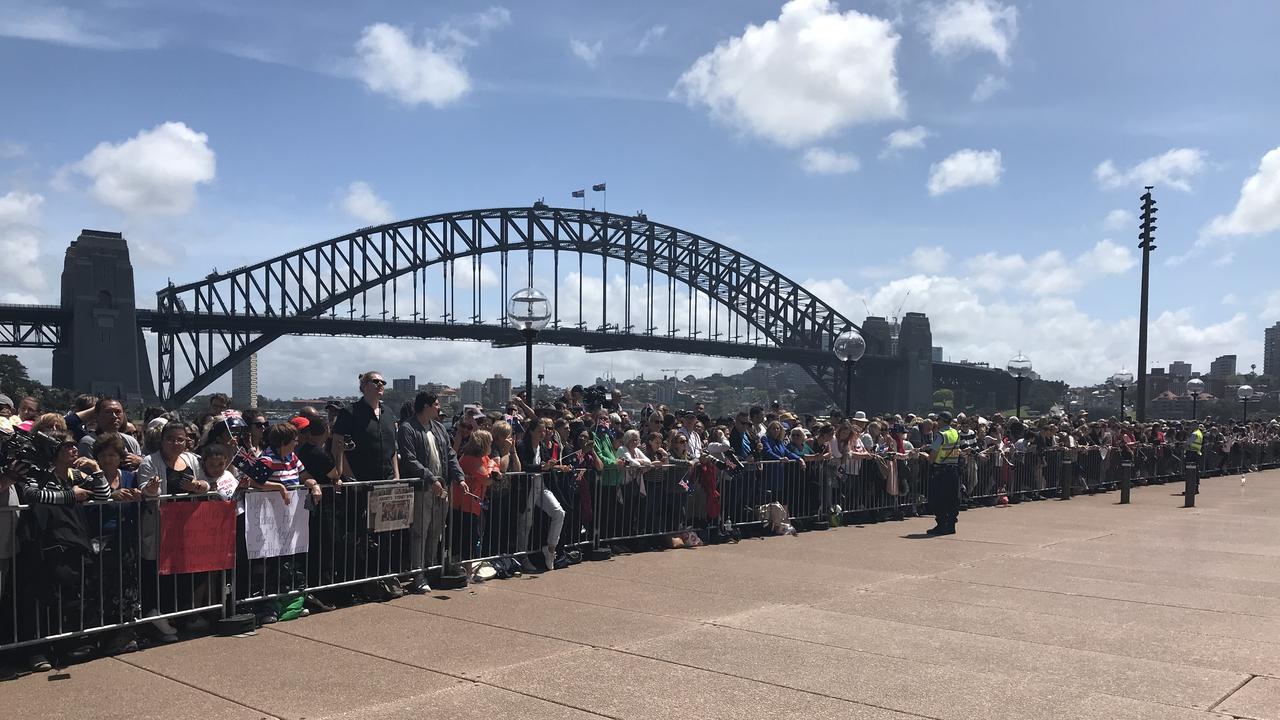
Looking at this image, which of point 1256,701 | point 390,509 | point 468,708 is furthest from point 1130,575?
point 468,708

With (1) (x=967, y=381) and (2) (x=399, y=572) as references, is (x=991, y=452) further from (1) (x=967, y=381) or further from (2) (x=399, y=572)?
(1) (x=967, y=381)

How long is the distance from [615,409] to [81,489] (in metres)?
8.48

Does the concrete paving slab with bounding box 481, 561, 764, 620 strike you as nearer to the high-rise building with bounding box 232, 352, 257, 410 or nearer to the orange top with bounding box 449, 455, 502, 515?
the orange top with bounding box 449, 455, 502, 515

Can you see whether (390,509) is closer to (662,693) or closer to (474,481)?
(474,481)

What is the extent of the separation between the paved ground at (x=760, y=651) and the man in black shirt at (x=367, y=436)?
1.10 metres

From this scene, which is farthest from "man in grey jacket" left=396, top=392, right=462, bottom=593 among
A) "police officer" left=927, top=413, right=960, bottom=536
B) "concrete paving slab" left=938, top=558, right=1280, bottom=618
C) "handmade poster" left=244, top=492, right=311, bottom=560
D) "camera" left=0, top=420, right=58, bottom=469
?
"police officer" left=927, top=413, right=960, bottom=536

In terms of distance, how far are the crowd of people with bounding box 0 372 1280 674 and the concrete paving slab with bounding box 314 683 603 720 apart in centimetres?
227

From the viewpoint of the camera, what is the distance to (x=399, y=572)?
27.5 feet

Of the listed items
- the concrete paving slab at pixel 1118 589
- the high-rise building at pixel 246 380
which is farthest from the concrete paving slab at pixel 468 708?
the high-rise building at pixel 246 380

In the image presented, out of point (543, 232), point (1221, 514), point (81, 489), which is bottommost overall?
point (1221, 514)

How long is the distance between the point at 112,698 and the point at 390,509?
2.98m

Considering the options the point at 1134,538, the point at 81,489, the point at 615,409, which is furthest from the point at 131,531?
the point at 1134,538

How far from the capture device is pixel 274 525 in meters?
7.41

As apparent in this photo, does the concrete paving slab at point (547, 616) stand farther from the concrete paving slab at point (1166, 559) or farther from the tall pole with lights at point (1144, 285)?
the tall pole with lights at point (1144, 285)
